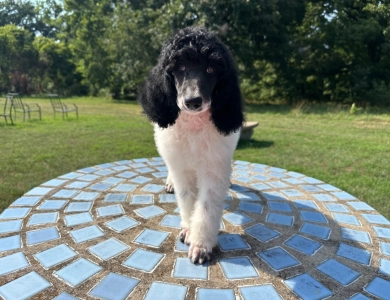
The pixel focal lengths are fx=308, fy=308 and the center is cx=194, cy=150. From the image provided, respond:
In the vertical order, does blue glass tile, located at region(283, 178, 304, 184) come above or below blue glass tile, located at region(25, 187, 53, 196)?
above

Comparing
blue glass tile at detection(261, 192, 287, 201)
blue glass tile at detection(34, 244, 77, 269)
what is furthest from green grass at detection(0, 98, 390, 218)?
blue glass tile at detection(34, 244, 77, 269)

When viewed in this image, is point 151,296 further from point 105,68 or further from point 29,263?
point 105,68

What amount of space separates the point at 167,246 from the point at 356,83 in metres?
14.6

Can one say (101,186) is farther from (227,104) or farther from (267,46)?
(267,46)

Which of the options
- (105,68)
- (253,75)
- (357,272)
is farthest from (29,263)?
(105,68)

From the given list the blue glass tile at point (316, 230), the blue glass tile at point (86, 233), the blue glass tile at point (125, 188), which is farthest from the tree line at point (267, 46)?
the blue glass tile at point (316, 230)

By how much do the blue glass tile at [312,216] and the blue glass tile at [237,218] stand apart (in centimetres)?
54

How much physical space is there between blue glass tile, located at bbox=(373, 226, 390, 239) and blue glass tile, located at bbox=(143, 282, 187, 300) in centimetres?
182

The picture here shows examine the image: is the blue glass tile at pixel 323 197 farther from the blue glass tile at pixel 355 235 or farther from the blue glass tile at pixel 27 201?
the blue glass tile at pixel 27 201

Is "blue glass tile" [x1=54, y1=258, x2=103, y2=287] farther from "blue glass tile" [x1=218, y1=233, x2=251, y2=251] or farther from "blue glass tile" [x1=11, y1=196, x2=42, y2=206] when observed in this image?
"blue glass tile" [x1=11, y1=196, x2=42, y2=206]

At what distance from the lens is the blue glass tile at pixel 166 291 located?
1851mm

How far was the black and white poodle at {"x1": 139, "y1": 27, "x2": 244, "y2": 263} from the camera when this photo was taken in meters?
1.99

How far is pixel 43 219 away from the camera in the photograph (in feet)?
9.04

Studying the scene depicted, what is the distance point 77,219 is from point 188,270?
1.22 meters
